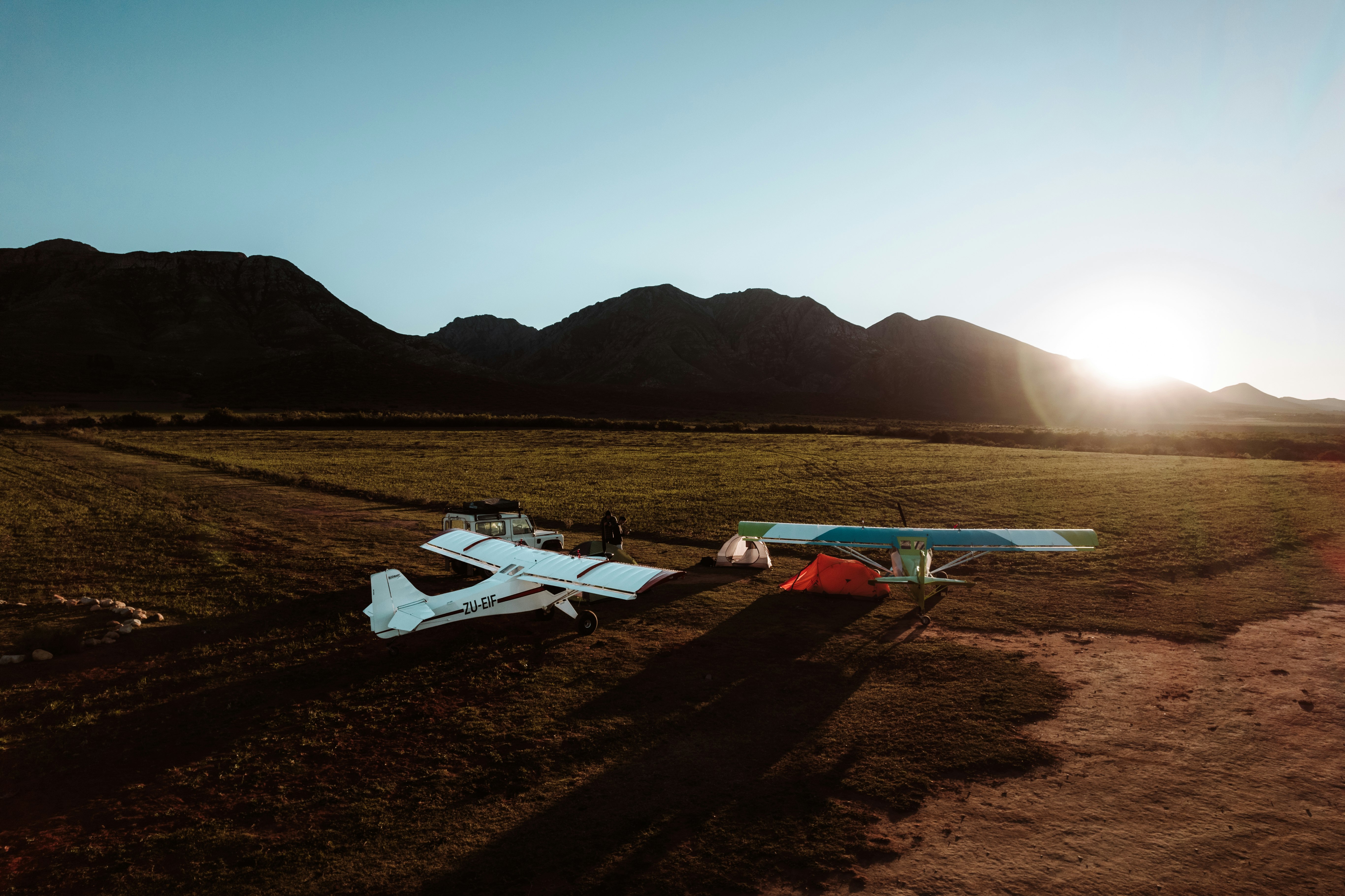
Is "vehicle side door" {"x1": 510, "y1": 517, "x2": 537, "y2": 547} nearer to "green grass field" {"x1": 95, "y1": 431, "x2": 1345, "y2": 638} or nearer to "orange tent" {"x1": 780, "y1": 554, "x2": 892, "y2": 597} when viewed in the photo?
"orange tent" {"x1": 780, "y1": 554, "x2": 892, "y2": 597}

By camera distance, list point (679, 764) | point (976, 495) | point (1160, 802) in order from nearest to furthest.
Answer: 1. point (1160, 802)
2. point (679, 764)
3. point (976, 495)

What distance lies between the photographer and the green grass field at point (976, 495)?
21.2 metres

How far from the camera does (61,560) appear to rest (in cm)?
2292

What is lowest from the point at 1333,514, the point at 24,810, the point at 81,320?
the point at 24,810

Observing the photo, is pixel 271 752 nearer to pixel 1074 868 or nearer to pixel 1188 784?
pixel 1074 868

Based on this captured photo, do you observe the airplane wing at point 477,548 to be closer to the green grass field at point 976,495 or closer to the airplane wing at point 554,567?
the airplane wing at point 554,567

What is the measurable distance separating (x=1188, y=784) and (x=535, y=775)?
Result: 10.9 metres

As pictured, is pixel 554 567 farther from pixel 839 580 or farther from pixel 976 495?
pixel 976 495

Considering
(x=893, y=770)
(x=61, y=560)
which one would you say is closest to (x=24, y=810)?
(x=893, y=770)

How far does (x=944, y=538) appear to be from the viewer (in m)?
19.2

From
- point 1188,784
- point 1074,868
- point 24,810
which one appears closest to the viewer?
point 1074,868

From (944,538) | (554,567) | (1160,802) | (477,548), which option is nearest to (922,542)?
(944,538)

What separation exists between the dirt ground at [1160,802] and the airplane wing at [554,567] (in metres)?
6.76

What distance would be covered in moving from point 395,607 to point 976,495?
36199 mm
